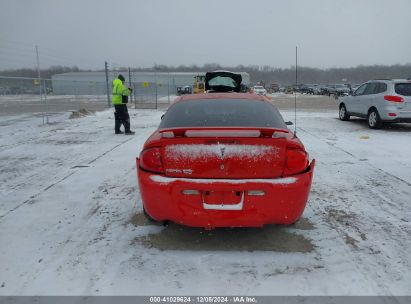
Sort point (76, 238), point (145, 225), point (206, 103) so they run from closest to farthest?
point (76, 238) < point (145, 225) < point (206, 103)

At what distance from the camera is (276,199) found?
11.1 ft

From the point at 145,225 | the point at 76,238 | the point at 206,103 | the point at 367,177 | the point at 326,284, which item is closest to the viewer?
the point at 326,284

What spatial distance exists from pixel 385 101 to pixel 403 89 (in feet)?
2.17

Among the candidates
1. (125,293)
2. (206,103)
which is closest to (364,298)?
(125,293)

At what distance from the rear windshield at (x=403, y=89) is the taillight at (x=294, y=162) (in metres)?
9.83

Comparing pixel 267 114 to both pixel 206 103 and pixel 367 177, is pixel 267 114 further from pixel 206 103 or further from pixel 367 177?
pixel 367 177

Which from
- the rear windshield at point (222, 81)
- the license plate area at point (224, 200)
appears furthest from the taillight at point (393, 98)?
the license plate area at point (224, 200)

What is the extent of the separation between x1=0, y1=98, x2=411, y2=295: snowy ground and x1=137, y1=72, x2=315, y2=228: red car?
1.27 ft

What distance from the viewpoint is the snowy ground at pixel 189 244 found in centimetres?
303

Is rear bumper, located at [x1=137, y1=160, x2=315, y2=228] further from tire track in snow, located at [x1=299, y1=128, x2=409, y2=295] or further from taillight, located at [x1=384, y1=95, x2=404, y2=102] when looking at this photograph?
taillight, located at [x1=384, y1=95, x2=404, y2=102]

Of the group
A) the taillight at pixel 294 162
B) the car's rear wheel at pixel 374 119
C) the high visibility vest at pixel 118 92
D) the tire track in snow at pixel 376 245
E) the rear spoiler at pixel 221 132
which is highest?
the high visibility vest at pixel 118 92

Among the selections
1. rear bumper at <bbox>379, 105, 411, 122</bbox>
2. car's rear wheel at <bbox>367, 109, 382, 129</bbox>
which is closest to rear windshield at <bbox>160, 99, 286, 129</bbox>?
rear bumper at <bbox>379, 105, 411, 122</bbox>

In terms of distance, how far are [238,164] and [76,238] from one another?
74.5 inches

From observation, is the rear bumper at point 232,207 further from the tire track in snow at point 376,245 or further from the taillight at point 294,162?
the tire track in snow at point 376,245
